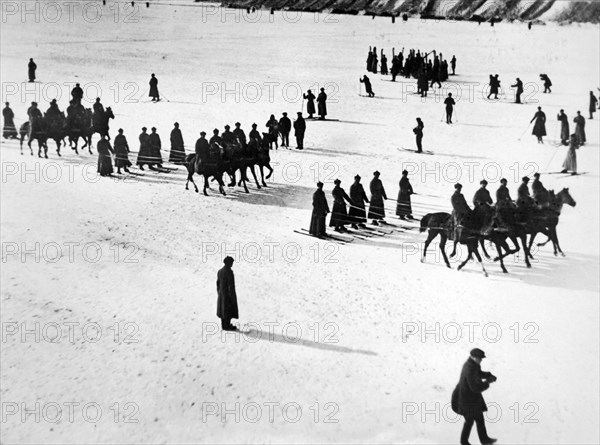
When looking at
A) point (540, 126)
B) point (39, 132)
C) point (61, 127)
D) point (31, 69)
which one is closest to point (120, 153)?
point (61, 127)

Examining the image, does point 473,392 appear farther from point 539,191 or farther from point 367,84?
point 367,84

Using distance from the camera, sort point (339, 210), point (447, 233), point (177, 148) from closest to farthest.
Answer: point (447, 233), point (339, 210), point (177, 148)

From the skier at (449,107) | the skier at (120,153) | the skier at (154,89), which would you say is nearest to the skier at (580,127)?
the skier at (449,107)

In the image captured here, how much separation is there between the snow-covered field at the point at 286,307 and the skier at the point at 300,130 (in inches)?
24.0

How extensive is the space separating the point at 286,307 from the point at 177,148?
9.51 m

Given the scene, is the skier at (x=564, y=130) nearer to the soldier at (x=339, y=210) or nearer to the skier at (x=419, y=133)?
the skier at (x=419, y=133)

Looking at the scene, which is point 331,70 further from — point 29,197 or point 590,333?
point 590,333

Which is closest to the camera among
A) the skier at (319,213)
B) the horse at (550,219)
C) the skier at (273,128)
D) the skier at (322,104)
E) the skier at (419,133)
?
the horse at (550,219)

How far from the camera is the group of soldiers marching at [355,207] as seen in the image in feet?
41.5

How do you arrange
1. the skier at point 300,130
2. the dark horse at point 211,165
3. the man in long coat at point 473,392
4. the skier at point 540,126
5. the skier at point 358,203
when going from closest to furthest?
the man in long coat at point 473,392
the skier at point 358,203
the dark horse at point 211,165
the skier at point 540,126
the skier at point 300,130

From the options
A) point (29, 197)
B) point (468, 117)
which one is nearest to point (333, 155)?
point (468, 117)

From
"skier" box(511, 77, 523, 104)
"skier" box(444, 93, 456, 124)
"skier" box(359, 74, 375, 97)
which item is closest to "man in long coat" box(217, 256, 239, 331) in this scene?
"skier" box(444, 93, 456, 124)

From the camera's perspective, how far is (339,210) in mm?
13008

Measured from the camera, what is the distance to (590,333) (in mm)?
8695
